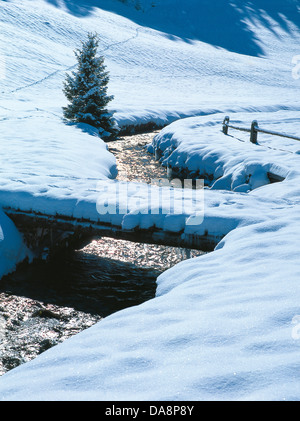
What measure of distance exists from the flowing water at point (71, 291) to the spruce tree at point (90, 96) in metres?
11.5

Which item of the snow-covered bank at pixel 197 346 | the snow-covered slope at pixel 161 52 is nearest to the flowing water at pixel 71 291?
the snow-covered bank at pixel 197 346

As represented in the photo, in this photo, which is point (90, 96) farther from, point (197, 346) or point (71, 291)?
point (197, 346)

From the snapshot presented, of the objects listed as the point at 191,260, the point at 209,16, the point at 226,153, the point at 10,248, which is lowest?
the point at 10,248

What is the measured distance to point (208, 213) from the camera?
6617 millimetres

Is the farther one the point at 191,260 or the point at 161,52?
the point at 161,52

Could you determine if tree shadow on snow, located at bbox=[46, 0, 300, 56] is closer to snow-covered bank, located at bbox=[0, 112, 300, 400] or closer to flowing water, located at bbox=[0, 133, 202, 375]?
flowing water, located at bbox=[0, 133, 202, 375]

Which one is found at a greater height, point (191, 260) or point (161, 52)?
point (161, 52)

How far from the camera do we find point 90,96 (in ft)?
63.3

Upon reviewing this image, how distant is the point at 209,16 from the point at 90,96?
2038 inches

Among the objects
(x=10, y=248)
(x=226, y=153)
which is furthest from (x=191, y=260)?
(x=226, y=153)

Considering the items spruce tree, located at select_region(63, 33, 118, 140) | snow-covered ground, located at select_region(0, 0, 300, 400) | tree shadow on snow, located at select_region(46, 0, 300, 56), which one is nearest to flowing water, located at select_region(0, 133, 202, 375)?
snow-covered ground, located at select_region(0, 0, 300, 400)

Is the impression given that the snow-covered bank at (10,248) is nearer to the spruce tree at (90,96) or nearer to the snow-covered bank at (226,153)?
the snow-covered bank at (226,153)

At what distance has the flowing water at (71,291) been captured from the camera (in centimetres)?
558
